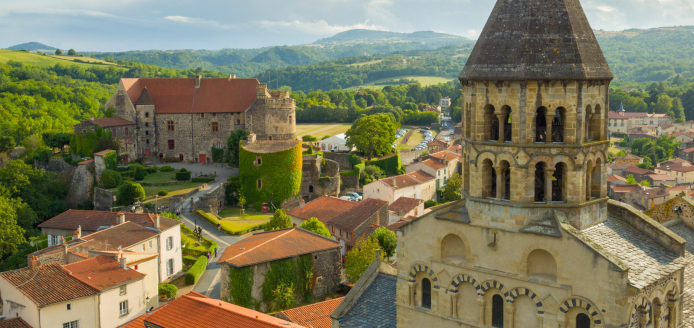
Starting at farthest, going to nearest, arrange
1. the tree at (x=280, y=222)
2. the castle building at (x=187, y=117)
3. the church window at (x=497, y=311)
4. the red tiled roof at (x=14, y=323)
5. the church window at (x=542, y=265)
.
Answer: the castle building at (x=187, y=117)
the tree at (x=280, y=222)
the red tiled roof at (x=14, y=323)
the church window at (x=497, y=311)
the church window at (x=542, y=265)

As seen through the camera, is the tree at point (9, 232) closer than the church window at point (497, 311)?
No

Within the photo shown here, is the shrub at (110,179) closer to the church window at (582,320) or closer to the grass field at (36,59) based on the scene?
the church window at (582,320)

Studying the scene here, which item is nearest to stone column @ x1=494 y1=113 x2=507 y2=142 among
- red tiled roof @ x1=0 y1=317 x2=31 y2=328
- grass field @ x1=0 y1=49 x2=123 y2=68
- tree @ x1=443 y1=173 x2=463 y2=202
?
red tiled roof @ x1=0 y1=317 x2=31 y2=328

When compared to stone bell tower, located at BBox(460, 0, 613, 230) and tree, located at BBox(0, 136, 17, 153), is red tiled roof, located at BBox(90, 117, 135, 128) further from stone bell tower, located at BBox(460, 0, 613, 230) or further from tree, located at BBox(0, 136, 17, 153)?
stone bell tower, located at BBox(460, 0, 613, 230)

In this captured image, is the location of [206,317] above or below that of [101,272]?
above

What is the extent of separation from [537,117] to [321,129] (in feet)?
333

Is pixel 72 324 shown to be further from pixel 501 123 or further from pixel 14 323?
pixel 501 123

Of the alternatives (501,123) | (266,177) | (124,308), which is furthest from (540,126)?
(266,177)

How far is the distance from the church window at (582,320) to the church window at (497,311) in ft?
6.12

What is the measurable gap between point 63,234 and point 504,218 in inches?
1705

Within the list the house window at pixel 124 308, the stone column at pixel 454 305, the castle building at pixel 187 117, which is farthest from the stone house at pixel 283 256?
the castle building at pixel 187 117

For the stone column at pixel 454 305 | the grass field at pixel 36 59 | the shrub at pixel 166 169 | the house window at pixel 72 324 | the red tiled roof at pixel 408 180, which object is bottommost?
the house window at pixel 72 324

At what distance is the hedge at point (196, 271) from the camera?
42688 millimetres

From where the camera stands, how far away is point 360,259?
40312mm
